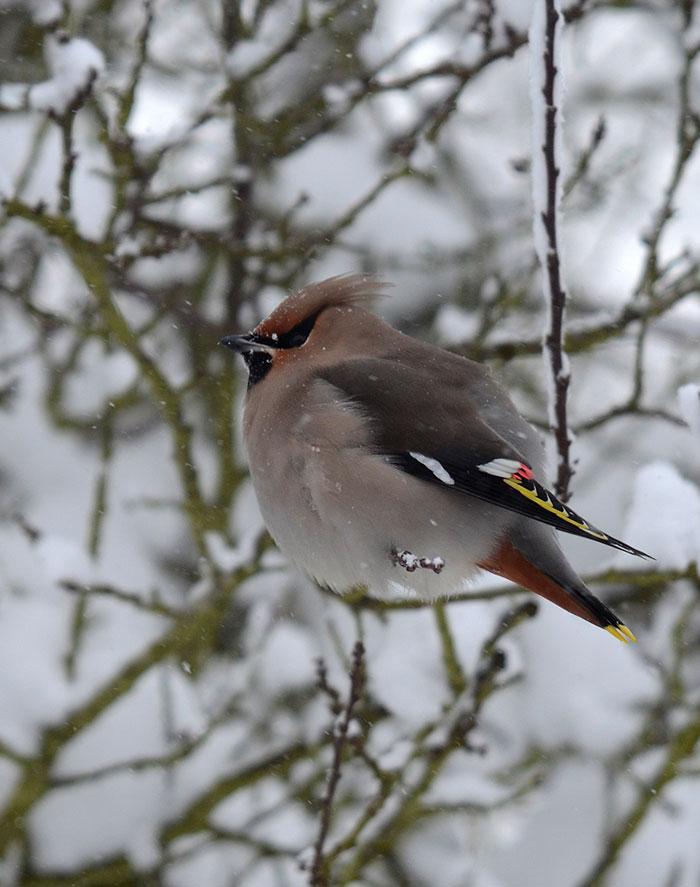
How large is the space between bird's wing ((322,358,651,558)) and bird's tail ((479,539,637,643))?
0.46 feet

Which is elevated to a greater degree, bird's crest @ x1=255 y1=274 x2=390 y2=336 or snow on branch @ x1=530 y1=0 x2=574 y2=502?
bird's crest @ x1=255 y1=274 x2=390 y2=336

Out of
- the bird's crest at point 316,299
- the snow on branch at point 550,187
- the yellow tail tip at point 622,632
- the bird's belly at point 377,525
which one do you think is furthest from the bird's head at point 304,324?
the yellow tail tip at point 622,632

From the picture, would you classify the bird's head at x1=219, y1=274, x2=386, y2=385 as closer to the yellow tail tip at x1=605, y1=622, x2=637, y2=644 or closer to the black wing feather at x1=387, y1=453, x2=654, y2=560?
the black wing feather at x1=387, y1=453, x2=654, y2=560

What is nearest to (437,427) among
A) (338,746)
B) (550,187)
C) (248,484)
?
(338,746)

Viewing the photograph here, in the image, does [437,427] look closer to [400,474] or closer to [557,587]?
[400,474]

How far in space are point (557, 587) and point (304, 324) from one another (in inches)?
44.2

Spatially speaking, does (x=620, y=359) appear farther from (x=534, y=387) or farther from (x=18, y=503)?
→ (x=18, y=503)

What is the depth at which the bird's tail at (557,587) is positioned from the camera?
9.62 ft

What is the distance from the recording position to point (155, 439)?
665 centimetres

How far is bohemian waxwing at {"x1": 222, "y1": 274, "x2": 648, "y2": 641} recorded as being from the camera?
10.6ft

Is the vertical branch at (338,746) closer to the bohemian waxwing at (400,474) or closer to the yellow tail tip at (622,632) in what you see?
the bohemian waxwing at (400,474)

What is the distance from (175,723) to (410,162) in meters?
2.08

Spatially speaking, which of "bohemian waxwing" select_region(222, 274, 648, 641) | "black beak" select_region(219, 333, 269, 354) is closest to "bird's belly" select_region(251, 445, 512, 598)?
"bohemian waxwing" select_region(222, 274, 648, 641)

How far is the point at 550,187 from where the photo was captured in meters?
2.43
